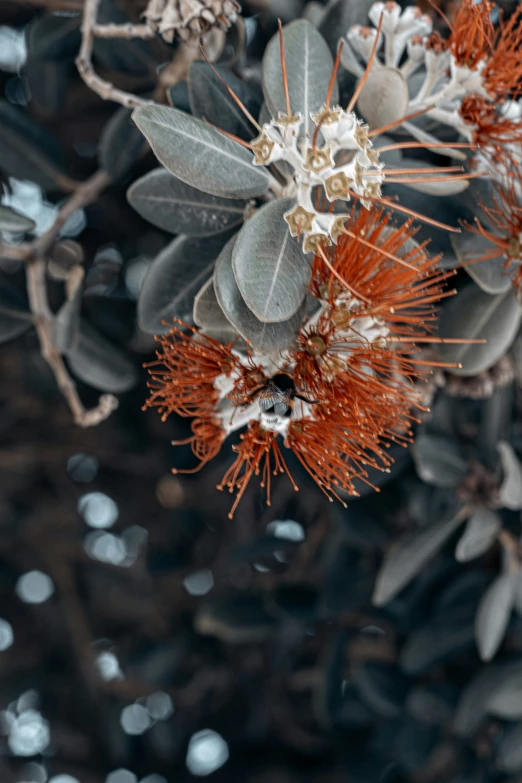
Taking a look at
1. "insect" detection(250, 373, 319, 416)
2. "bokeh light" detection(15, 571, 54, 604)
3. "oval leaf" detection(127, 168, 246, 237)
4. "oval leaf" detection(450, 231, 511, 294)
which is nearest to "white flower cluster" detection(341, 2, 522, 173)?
"oval leaf" detection(450, 231, 511, 294)

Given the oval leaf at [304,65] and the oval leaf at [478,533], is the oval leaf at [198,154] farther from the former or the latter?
the oval leaf at [478,533]

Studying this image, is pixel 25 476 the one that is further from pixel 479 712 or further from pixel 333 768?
pixel 479 712

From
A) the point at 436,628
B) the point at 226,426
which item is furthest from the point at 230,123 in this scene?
the point at 436,628

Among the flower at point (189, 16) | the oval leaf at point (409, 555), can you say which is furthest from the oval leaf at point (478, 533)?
the flower at point (189, 16)

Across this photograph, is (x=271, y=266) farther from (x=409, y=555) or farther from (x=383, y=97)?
(x=409, y=555)

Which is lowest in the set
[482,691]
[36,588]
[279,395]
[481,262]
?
[36,588]

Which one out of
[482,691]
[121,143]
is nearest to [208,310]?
[121,143]

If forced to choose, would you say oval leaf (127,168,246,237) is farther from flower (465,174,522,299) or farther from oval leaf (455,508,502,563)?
oval leaf (455,508,502,563)
